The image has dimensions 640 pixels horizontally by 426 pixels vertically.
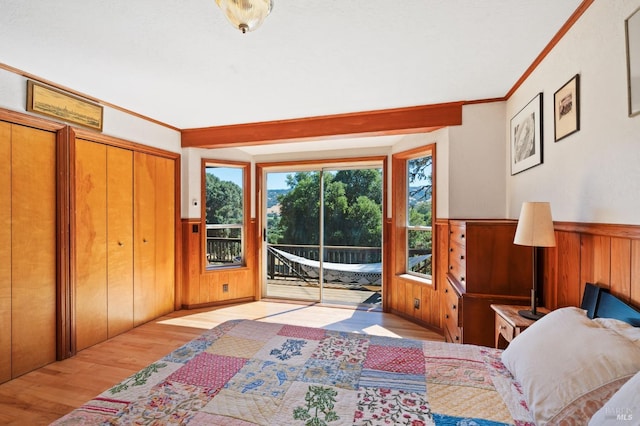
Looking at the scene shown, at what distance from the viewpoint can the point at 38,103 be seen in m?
2.37

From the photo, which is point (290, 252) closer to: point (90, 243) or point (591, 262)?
point (90, 243)

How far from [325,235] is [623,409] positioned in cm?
365

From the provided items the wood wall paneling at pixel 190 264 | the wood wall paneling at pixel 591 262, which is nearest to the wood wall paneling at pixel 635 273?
the wood wall paneling at pixel 591 262

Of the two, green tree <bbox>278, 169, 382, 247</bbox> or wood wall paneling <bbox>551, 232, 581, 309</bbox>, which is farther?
green tree <bbox>278, 169, 382, 247</bbox>

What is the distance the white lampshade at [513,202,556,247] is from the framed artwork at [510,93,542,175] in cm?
56

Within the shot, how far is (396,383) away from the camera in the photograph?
1139mm

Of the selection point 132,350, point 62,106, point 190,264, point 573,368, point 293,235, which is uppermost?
point 62,106

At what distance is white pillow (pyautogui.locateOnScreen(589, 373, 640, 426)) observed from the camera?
2.18 feet

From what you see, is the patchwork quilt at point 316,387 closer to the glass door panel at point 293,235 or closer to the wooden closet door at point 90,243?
the wooden closet door at point 90,243

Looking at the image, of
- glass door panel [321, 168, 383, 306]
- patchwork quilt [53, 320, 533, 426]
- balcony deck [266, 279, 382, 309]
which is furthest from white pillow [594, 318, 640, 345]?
balcony deck [266, 279, 382, 309]

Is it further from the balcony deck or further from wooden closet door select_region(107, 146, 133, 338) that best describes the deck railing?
wooden closet door select_region(107, 146, 133, 338)

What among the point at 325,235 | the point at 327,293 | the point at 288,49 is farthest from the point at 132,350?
the point at 288,49

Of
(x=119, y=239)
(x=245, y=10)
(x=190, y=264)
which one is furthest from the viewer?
(x=190, y=264)

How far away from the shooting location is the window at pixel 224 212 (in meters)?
4.12
